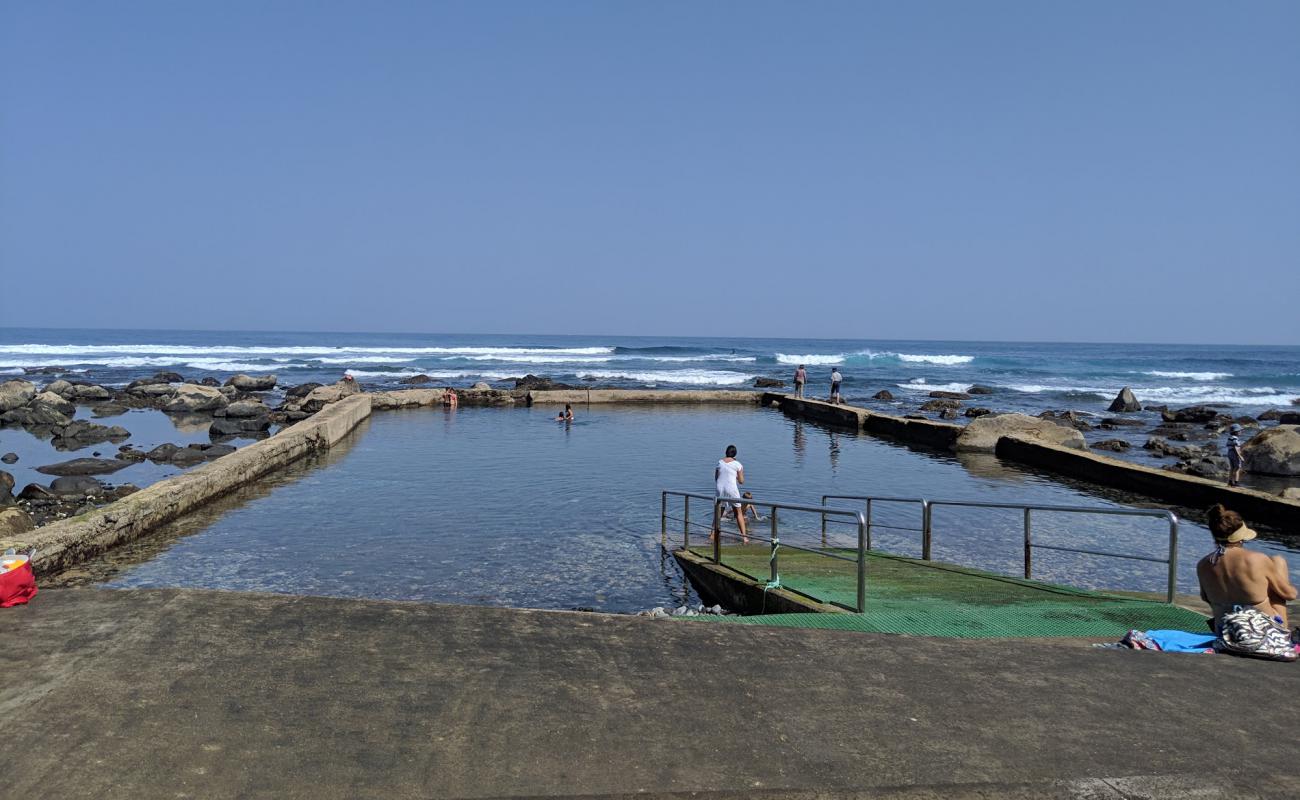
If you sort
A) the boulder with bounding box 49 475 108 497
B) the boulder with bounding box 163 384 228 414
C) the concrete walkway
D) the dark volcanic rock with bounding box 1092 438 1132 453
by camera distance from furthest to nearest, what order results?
1. the boulder with bounding box 163 384 228 414
2. the dark volcanic rock with bounding box 1092 438 1132 453
3. the boulder with bounding box 49 475 108 497
4. the concrete walkway

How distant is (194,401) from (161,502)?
2325 centimetres

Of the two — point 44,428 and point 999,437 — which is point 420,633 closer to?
point 999,437

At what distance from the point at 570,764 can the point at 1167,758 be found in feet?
9.00

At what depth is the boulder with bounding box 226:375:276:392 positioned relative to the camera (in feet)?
149

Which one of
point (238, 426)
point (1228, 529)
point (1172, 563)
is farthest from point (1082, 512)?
point (238, 426)

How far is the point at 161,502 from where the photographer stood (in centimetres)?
1297

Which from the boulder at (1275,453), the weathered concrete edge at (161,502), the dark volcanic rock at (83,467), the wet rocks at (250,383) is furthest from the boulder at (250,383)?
the boulder at (1275,453)

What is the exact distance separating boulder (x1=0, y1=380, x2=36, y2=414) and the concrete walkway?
29.2m

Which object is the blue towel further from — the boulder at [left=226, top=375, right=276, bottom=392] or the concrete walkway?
the boulder at [left=226, top=375, right=276, bottom=392]

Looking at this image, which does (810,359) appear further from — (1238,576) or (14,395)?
(1238,576)

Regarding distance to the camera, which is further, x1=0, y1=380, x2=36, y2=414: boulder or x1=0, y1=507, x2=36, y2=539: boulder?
x1=0, y1=380, x2=36, y2=414: boulder

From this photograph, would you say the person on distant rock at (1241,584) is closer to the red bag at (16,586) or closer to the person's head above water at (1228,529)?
the person's head above water at (1228,529)

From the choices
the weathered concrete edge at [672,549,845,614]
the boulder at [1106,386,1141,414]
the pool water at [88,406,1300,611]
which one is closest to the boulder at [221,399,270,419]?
the pool water at [88,406,1300,611]

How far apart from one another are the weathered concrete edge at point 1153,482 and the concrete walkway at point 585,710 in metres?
9.38
